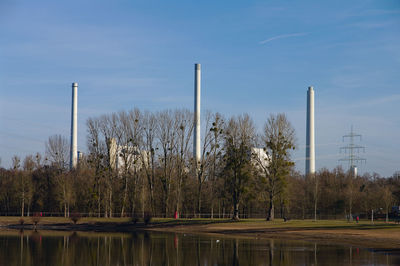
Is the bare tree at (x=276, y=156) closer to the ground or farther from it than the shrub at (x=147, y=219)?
farther from it

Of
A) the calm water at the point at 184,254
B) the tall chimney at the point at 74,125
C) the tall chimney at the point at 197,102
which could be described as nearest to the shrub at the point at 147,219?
the calm water at the point at 184,254

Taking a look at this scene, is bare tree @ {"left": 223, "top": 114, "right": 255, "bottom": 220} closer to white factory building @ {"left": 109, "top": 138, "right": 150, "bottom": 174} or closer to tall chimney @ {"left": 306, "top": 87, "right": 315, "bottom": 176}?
white factory building @ {"left": 109, "top": 138, "right": 150, "bottom": 174}

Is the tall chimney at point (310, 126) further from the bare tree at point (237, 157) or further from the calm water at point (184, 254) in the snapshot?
the calm water at point (184, 254)

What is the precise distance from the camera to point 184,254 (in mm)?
38938

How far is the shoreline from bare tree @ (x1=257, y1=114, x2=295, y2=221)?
5.40m

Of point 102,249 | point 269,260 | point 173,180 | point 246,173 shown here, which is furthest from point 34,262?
point 173,180

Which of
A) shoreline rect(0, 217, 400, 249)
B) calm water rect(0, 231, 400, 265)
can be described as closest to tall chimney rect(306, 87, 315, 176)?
shoreline rect(0, 217, 400, 249)

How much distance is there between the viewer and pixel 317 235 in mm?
55250

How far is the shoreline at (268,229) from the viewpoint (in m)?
50.8

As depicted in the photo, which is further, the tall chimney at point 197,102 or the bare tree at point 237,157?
the tall chimney at point 197,102

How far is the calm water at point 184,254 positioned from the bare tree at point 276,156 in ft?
81.6

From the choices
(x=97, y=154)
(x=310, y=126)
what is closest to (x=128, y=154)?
(x=97, y=154)

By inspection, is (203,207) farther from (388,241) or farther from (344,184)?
(388,241)

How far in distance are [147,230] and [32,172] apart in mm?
37640
